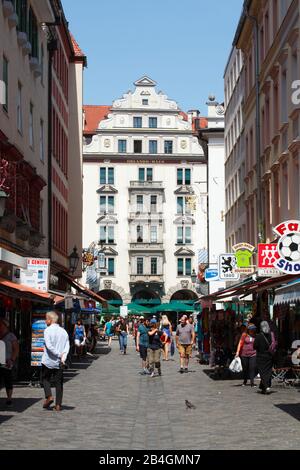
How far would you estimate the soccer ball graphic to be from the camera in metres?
17.3

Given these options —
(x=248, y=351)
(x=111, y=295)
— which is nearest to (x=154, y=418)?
(x=248, y=351)

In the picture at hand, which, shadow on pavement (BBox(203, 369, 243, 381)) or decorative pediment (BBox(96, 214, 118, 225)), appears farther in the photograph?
decorative pediment (BBox(96, 214, 118, 225))

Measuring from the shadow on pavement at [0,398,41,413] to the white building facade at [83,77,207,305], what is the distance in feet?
262

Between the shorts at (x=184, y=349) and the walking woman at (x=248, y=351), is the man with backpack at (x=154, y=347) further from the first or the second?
the walking woman at (x=248, y=351)

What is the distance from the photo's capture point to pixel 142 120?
9750 centimetres

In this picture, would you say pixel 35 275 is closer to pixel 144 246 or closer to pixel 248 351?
pixel 248 351

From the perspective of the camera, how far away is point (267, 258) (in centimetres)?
2525

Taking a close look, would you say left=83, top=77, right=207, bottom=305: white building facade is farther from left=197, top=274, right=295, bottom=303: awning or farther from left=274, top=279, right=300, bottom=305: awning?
left=274, top=279, right=300, bottom=305: awning

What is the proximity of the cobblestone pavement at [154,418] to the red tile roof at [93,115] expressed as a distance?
82735 millimetres

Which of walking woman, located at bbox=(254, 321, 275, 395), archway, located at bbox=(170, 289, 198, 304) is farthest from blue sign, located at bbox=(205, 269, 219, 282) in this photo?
archway, located at bbox=(170, 289, 198, 304)

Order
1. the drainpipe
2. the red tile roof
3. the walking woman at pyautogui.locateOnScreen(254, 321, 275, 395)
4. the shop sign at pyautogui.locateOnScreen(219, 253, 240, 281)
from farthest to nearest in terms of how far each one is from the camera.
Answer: the red tile roof, the drainpipe, the shop sign at pyautogui.locateOnScreen(219, 253, 240, 281), the walking woman at pyautogui.locateOnScreen(254, 321, 275, 395)

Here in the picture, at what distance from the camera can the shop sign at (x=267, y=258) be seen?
25.1 meters
